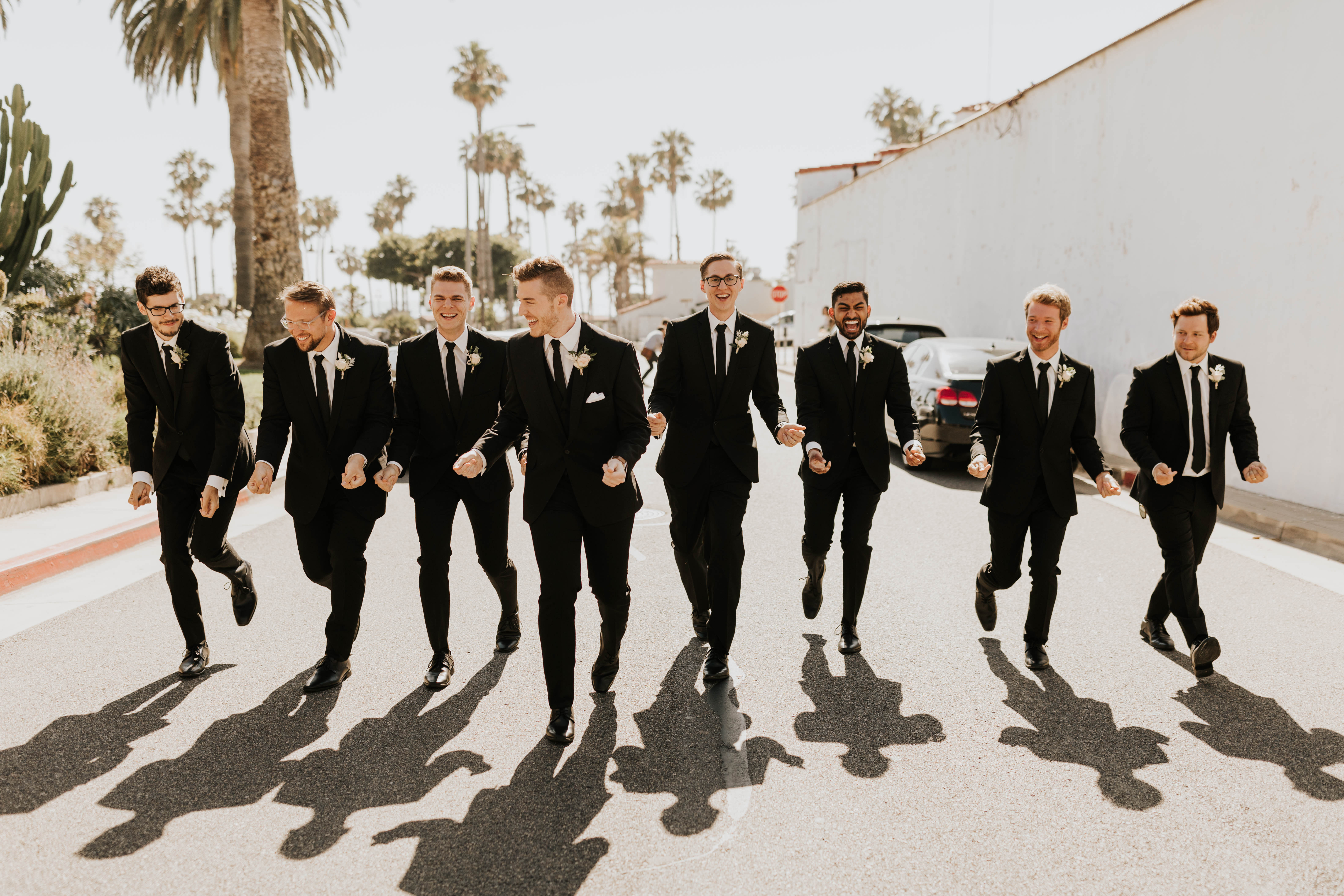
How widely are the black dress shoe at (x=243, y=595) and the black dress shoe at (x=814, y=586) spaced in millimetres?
3202

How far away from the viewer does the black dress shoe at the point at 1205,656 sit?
459 cm

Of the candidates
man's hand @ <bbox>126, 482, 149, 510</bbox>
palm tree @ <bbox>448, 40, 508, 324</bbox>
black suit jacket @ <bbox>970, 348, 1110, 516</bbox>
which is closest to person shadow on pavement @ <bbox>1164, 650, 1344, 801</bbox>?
black suit jacket @ <bbox>970, 348, 1110, 516</bbox>

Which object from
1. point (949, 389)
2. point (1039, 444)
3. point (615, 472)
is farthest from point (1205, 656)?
point (949, 389)

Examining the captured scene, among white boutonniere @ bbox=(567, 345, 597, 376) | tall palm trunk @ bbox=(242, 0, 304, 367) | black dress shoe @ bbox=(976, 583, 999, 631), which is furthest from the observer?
tall palm trunk @ bbox=(242, 0, 304, 367)

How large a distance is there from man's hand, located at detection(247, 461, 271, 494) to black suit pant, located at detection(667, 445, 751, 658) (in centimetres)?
199

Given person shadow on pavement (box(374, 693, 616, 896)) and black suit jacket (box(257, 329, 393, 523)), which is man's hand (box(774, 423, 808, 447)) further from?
black suit jacket (box(257, 329, 393, 523))

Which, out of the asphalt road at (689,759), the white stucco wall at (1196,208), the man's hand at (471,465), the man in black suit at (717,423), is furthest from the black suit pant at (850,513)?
the white stucco wall at (1196,208)

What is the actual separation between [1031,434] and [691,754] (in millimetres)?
2504

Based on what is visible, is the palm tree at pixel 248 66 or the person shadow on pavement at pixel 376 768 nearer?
the person shadow on pavement at pixel 376 768

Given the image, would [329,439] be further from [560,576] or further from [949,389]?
[949,389]

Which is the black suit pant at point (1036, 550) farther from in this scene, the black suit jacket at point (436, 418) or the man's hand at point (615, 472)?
the black suit jacket at point (436, 418)

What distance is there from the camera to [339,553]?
462 centimetres

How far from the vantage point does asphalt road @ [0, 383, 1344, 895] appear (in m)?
3.04

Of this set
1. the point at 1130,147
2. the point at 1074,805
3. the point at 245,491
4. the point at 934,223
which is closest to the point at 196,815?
the point at 1074,805
